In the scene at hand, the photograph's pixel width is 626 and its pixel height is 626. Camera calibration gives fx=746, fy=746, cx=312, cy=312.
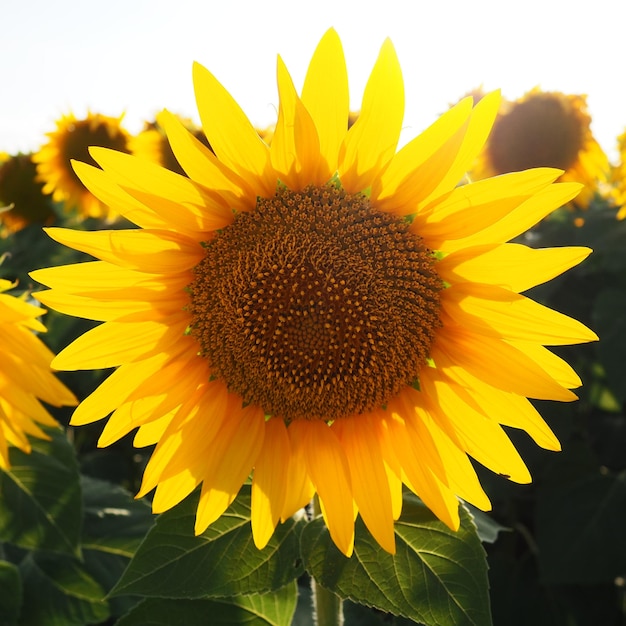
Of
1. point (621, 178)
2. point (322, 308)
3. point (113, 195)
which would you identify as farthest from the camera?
point (621, 178)

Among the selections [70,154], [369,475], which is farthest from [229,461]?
[70,154]

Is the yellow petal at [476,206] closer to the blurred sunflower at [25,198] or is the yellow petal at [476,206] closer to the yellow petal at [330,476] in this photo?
the yellow petal at [330,476]

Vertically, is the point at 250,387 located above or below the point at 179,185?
below

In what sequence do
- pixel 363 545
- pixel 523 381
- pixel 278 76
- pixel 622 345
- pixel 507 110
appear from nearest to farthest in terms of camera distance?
pixel 278 76, pixel 523 381, pixel 363 545, pixel 622 345, pixel 507 110

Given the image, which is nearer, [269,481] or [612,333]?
[269,481]

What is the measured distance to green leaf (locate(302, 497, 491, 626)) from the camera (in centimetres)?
141

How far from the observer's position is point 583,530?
325 cm

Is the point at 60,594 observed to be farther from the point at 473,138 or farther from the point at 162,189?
the point at 473,138

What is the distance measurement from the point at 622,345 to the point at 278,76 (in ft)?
8.18

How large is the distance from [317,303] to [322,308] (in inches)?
0.6

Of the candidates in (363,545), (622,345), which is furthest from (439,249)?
(622,345)

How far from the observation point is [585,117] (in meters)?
4.21

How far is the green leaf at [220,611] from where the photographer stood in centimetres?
167

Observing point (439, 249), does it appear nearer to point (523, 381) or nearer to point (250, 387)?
point (523, 381)
